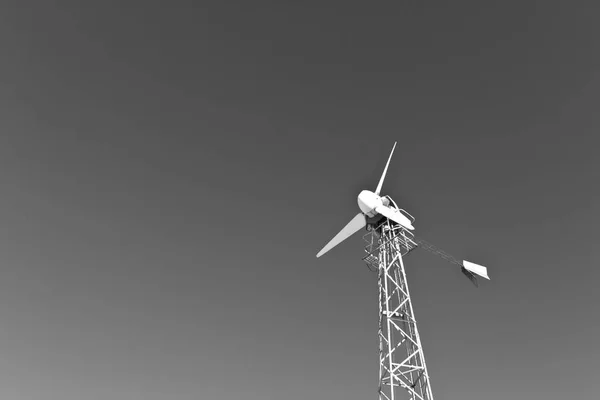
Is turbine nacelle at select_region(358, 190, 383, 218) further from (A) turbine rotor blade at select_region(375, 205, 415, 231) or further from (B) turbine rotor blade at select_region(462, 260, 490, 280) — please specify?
(B) turbine rotor blade at select_region(462, 260, 490, 280)

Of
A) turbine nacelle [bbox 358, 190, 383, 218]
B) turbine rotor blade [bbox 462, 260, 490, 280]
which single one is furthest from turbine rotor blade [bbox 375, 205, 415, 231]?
turbine rotor blade [bbox 462, 260, 490, 280]

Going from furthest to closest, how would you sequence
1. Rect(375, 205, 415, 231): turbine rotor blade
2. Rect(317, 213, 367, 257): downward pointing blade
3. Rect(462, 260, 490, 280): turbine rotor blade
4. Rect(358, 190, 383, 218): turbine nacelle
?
Rect(317, 213, 367, 257): downward pointing blade
Rect(462, 260, 490, 280): turbine rotor blade
Rect(358, 190, 383, 218): turbine nacelle
Rect(375, 205, 415, 231): turbine rotor blade

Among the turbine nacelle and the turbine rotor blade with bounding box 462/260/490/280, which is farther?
the turbine rotor blade with bounding box 462/260/490/280

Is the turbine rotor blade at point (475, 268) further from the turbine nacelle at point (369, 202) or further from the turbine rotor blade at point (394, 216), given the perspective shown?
the turbine nacelle at point (369, 202)

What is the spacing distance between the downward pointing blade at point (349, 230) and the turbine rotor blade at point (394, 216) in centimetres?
252

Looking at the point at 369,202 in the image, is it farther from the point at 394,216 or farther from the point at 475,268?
the point at 475,268

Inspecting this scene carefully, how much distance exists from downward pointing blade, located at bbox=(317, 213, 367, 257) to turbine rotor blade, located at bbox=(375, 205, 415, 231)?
2520 millimetres

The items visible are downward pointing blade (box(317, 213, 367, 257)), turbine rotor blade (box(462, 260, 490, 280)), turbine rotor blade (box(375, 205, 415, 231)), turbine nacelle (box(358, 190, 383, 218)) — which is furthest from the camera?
downward pointing blade (box(317, 213, 367, 257))

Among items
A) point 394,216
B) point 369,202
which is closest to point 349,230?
point 369,202

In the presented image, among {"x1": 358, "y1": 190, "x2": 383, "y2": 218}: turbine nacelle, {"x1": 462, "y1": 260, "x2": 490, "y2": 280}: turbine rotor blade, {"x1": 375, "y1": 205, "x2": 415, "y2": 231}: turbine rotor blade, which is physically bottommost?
{"x1": 462, "y1": 260, "x2": 490, "y2": 280}: turbine rotor blade

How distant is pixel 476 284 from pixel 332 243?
1648cm

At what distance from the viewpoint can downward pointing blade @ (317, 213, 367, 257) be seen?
4831 cm

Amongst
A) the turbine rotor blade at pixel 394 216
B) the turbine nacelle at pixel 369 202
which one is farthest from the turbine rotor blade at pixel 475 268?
the turbine nacelle at pixel 369 202

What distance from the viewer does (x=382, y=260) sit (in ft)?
147
